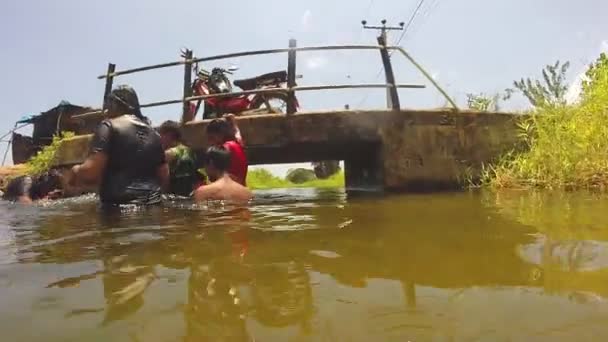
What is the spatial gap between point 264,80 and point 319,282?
7.07m

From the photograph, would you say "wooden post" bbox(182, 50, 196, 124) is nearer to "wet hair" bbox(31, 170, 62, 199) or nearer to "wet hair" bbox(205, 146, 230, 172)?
"wet hair" bbox(205, 146, 230, 172)

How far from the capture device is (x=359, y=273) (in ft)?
6.50

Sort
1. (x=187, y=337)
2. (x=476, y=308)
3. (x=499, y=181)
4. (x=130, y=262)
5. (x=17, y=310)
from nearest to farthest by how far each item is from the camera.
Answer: (x=187, y=337) < (x=476, y=308) < (x=17, y=310) < (x=130, y=262) < (x=499, y=181)

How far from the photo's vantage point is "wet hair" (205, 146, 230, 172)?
547cm

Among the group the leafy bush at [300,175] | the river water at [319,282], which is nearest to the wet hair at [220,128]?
the river water at [319,282]

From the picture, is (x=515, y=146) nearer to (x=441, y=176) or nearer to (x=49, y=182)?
(x=441, y=176)

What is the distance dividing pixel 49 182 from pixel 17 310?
7675 millimetres

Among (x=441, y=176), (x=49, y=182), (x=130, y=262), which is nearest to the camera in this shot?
(x=130, y=262)

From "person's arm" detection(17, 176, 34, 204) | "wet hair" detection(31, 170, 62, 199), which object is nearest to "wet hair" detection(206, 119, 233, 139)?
"person's arm" detection(17, 176, 34, 204)

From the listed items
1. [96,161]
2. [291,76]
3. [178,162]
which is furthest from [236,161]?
[291,76]

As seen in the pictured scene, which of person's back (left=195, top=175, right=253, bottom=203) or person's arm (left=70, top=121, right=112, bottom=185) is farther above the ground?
person's arm (left=70, top=121, right=112, bottom=185)

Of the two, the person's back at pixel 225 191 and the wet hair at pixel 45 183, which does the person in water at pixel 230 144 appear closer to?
the person's back at pixel 225 191

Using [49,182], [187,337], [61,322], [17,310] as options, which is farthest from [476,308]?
[49,182]

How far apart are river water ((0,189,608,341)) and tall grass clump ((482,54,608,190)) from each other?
2.81 m
